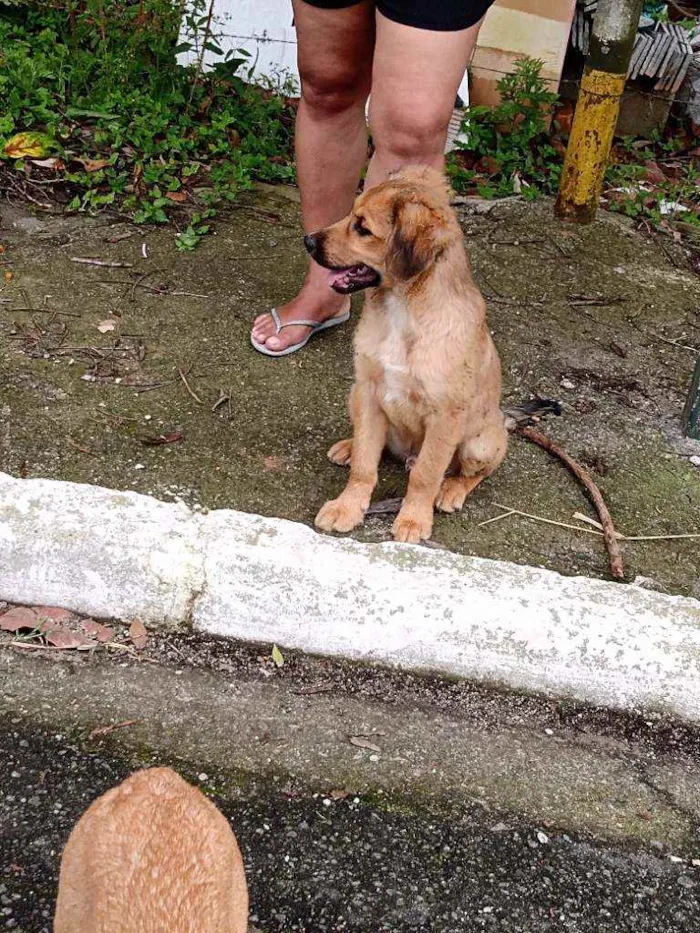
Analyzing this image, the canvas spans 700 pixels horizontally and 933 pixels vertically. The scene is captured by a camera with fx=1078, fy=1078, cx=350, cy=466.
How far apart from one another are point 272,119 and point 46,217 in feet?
5.20

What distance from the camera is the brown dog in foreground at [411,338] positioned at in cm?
317

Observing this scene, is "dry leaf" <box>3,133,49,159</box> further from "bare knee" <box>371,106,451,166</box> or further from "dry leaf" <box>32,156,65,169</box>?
"bare knee" <box>371,106,451,166</box>

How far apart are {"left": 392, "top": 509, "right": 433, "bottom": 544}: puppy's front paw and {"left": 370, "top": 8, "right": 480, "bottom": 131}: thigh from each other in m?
1.23

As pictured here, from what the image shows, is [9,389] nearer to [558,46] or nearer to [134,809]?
[134,809]

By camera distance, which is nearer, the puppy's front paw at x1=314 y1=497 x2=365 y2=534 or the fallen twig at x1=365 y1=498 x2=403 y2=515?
the puppy's front paw at x1=314 y1=497 x2=365 y2=534

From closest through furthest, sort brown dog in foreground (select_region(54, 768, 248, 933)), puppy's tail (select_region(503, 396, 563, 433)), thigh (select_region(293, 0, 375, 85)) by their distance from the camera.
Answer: brown dog in foreground (select_region(54, 768, 248, 933)), thigh (select_region(293, 0, 375, 85)), puppy's tail (select_region(503, 396, 563, 433))

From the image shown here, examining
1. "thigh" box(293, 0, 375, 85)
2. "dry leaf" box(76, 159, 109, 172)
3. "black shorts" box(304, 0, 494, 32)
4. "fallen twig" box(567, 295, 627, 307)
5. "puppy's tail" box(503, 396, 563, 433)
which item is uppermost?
"black shorts" box(304, 0, 494, 32)

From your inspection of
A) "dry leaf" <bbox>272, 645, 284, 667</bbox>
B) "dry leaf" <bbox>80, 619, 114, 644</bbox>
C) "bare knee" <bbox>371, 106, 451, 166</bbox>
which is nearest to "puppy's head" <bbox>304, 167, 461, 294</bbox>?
"bare knee" <bbox>371, 106, 451, 166</bbox>

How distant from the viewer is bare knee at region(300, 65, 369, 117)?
12.0 feet

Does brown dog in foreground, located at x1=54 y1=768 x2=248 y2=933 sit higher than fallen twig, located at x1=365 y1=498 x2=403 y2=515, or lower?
higher

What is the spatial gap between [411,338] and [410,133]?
0.69 m

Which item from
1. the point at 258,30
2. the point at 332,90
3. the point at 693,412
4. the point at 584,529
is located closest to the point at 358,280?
the point at 332,90

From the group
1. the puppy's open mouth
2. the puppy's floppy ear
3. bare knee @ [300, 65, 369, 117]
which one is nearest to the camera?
the puppy's floppy ear

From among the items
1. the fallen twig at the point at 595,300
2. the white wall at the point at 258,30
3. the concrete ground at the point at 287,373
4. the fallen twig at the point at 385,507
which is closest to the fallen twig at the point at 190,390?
the concrete ground at the point at 287,373
